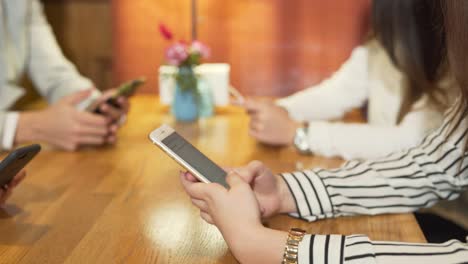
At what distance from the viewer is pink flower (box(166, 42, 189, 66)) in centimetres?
180

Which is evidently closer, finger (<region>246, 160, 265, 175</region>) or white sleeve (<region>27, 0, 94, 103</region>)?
finger (<region>246, 160, 265, 175</region>)

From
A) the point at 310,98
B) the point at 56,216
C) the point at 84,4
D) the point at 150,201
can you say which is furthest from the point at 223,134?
the point at 84,4

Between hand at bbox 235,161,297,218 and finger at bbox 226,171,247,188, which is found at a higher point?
finger at bbox 226,171,247,188

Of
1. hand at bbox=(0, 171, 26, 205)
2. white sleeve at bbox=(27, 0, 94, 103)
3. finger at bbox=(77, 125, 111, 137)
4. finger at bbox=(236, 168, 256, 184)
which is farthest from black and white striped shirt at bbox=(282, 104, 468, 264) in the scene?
white sleeve at bbox=(27, 0, 94, 103)

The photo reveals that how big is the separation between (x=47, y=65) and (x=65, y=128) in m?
0.52

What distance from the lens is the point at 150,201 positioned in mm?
1194

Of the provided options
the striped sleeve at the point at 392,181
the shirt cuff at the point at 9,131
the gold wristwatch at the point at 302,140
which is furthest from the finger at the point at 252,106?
the shirt cuff at the point at 9,131

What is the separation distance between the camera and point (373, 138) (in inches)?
61.4

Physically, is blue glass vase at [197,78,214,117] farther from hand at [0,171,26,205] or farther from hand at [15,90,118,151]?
hand at [0,171,26,205]

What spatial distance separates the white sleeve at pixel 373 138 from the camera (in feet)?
5.06

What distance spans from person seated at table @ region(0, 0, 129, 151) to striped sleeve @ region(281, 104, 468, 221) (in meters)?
0.62

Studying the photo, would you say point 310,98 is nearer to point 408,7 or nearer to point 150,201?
point 408,7

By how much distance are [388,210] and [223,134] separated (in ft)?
2.13

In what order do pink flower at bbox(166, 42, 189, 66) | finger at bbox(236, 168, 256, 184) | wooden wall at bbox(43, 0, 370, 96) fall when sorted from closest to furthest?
finger at bbox(236, 168, 256, 184) < pink flower at bbox(166, 42, 189, 66) < wooden wall at bbox(43, 0, 370, 96)
